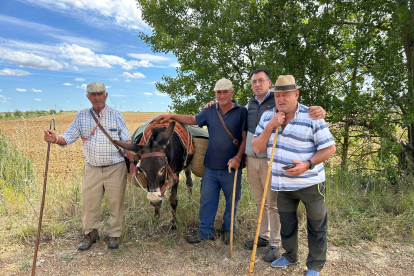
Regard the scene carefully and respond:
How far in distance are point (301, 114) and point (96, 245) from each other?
3.63 metres

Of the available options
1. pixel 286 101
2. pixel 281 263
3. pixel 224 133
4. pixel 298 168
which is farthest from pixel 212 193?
pixel 286 101

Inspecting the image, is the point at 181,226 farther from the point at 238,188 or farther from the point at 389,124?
the point at 389,124

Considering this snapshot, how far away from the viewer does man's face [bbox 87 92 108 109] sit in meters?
3.99

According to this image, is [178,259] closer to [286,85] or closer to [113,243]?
[113,243]

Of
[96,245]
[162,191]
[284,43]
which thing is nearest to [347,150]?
[284,43]

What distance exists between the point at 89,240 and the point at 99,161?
129 cm

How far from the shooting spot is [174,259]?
3.99 meters

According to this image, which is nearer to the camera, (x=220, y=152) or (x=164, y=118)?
(x=220, y=152)

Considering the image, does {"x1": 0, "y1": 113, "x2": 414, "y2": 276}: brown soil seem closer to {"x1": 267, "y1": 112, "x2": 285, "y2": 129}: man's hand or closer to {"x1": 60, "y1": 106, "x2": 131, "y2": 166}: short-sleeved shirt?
{"x1": 60, "y1": 106, "x2": 131, "y2": 166}: short-sleeved shirt

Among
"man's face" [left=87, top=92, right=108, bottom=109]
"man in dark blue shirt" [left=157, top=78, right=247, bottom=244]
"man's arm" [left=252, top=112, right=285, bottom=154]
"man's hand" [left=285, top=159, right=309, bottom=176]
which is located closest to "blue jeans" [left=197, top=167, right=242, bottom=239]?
"man in dark blue shirt" [left=157, top=78, right=247, bottom=244]

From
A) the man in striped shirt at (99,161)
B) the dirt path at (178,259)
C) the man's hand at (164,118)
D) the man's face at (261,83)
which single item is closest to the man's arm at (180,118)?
the man's hand at (164,118)

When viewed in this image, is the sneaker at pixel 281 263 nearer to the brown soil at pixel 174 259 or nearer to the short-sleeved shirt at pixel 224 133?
the brown soil at pixel 174 259

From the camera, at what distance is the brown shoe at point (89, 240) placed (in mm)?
4181

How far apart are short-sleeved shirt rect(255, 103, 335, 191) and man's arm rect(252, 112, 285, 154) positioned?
0.55 feet
